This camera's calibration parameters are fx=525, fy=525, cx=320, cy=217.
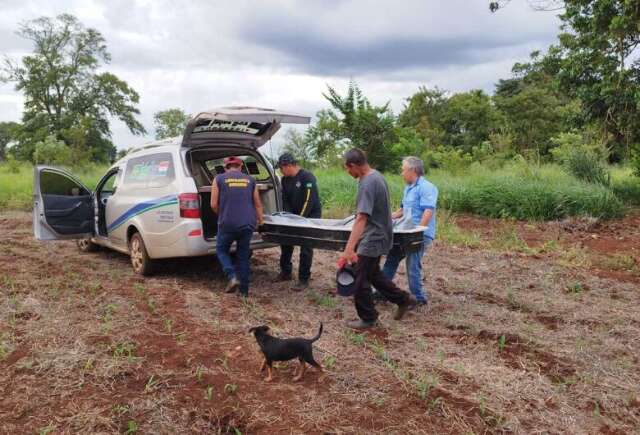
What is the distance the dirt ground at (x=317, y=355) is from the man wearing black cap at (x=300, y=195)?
0.32m

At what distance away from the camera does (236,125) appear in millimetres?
6645

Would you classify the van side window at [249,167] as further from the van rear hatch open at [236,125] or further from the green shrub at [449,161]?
the green shrub at [449,161]

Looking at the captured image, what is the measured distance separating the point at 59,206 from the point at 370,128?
1210cm

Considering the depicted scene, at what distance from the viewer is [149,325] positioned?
4.83 meters

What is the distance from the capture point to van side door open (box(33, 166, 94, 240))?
7168mm

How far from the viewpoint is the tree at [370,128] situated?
58.3ft

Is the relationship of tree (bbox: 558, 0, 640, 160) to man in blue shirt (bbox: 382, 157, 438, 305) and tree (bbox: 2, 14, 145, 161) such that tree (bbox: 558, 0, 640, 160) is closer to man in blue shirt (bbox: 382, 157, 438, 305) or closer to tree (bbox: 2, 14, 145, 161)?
man in blue shirt (bbox: 382, 157, 438, 305)

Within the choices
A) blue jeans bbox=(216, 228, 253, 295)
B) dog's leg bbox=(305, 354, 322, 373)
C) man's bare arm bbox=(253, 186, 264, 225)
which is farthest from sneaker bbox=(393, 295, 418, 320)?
man's bare arm bbox=(253, 186, 264, 225)

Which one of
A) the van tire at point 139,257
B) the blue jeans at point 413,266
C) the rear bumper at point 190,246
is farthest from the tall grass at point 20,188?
the blue jeans at point 413,266

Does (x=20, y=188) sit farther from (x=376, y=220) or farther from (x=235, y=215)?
(x=376, y=220)

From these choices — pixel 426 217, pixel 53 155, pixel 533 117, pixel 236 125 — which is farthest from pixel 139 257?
pixel 533 117

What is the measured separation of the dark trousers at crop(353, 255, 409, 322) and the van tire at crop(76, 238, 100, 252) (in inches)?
212

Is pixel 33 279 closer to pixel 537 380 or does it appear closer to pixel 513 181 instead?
pixel 537 380

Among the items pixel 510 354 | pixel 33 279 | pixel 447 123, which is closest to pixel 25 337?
pixel 33 279
